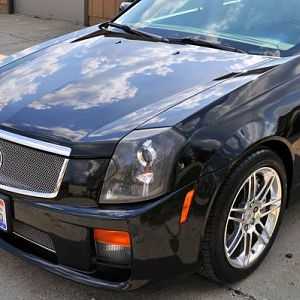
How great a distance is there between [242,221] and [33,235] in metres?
1.07

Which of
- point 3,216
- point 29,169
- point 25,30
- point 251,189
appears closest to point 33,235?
point 3,216

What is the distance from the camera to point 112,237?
2.25 metres

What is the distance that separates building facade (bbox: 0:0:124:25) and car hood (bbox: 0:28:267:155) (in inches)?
274

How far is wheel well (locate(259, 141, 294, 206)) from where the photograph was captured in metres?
2.71

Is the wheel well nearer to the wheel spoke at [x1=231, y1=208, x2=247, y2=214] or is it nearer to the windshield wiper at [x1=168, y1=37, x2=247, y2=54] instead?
the wheel spoke at [x1=231, y1=208, x2=247, y2=214]

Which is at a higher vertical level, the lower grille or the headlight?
the headlight

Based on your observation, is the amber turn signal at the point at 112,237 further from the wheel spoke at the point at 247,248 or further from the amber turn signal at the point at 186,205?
the wheel spoke at the point at 247,248

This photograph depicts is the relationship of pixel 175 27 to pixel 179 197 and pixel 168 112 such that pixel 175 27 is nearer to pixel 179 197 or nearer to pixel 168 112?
pixel 168 112

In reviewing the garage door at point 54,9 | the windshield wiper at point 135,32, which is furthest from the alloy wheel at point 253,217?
the garage door at point 54,9

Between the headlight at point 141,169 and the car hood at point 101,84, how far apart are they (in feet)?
0.38

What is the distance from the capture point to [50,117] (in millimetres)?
2520

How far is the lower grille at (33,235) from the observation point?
2.45 metres

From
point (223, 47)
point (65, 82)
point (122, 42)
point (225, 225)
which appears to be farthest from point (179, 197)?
point (122, 42)

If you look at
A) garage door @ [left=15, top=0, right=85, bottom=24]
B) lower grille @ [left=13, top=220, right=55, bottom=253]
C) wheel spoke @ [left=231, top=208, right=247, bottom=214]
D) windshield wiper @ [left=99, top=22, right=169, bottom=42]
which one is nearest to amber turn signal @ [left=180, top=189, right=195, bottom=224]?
wheel spoke @ [left=231, top=208, right=247, bottom=214]
